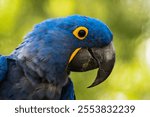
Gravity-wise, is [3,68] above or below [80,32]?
below

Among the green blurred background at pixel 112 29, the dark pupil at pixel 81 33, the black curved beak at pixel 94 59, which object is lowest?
the black curved beak at pixel 94 59

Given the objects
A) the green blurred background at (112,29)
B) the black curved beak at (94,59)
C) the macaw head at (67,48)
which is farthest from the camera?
the green blurred background at (112,29)

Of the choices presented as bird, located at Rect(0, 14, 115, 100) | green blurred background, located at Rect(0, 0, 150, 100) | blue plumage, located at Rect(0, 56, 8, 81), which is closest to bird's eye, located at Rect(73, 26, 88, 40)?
bird, located at Rect(0, 14, 115, 100)

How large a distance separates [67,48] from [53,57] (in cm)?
12

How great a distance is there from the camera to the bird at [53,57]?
2.91 metres

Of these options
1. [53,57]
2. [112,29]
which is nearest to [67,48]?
[53,57]

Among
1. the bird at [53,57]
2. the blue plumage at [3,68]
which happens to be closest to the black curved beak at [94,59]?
the bird at [53,57]

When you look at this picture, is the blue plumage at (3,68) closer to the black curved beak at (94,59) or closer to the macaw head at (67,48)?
the macaw head at (67,48)

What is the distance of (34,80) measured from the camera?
9.62ft

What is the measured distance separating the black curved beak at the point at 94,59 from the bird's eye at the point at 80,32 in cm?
10

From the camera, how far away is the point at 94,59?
3.04 meters

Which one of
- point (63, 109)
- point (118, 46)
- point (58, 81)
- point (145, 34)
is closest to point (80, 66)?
point (58, 81)

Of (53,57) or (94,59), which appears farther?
(94,59)

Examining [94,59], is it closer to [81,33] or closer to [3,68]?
[81,33]
